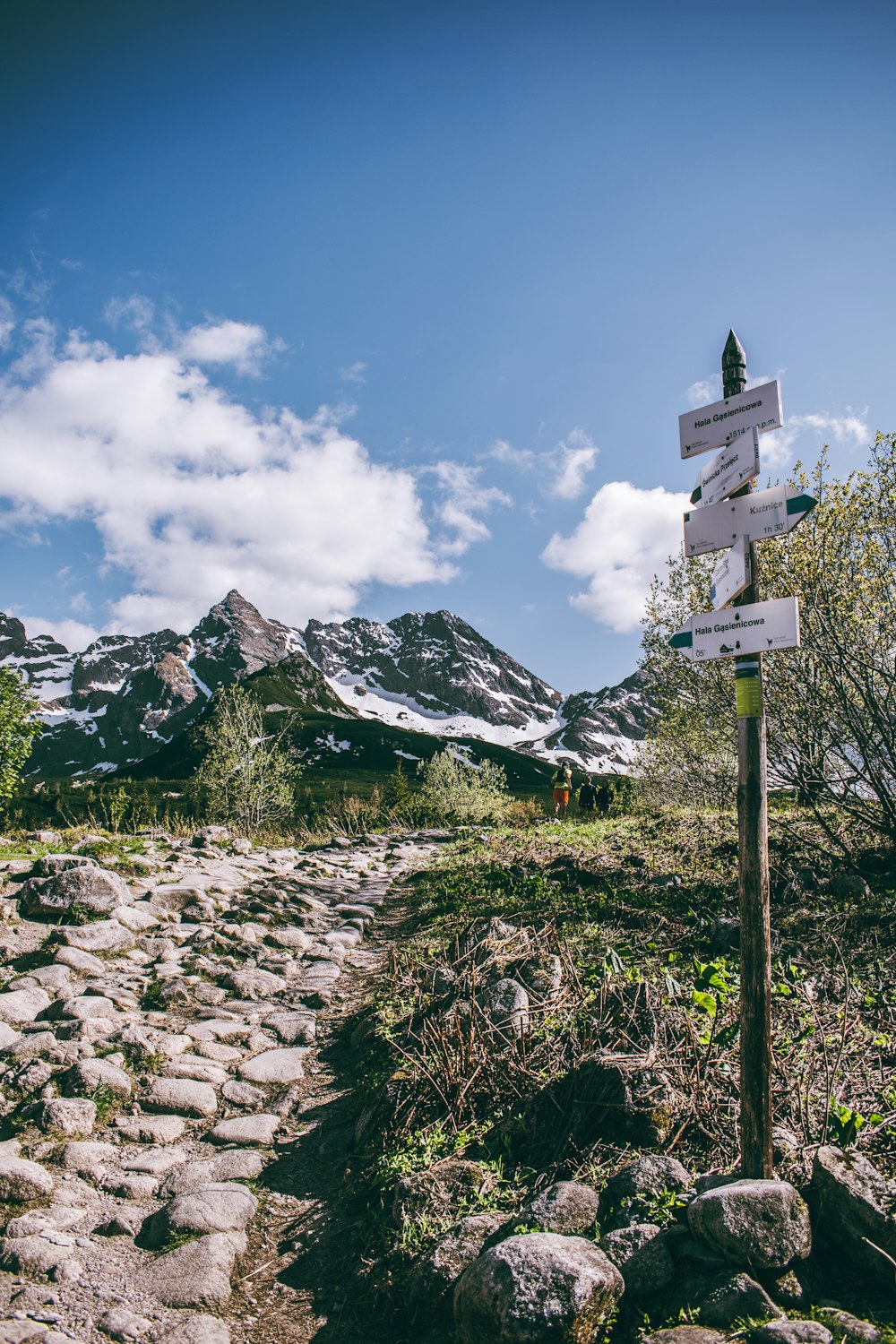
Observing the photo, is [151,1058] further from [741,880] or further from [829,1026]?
[829,1026]

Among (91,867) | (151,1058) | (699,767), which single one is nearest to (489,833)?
(699,767)

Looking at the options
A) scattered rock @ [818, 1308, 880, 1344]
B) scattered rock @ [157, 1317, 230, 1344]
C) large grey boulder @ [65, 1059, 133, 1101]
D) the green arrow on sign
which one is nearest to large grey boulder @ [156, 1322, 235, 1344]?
scattered rock @ [157, 1317, 230, 1344]

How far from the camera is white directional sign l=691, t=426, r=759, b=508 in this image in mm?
3871

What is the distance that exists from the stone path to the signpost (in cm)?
269

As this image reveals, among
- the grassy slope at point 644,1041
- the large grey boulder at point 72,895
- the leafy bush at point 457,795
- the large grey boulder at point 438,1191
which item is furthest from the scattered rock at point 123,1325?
the leafy bush at point 457,795

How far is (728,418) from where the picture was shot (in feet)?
13.5

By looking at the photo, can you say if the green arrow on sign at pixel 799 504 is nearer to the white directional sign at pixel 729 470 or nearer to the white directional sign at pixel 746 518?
the white directional sign at pixel 746 518

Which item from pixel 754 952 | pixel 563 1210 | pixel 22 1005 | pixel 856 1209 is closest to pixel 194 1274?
pixel 563 1210

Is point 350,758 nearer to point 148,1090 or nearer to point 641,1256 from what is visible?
point 148,1090

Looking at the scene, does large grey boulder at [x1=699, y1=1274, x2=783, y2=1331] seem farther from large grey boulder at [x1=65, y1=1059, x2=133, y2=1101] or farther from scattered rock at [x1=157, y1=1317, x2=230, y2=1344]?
large grey boulder at [x1=65, y1=1059, x2=133, y2=1101]

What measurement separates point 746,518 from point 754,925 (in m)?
2.32

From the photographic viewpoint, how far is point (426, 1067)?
16.6 feet

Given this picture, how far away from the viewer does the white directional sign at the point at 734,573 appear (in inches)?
155

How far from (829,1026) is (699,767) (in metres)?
13.5
